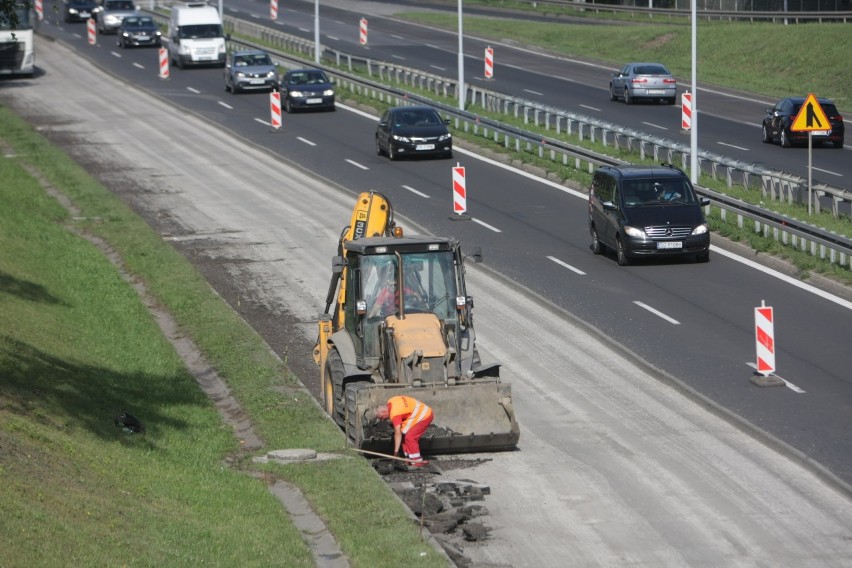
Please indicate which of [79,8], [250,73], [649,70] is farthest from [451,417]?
[79,8]

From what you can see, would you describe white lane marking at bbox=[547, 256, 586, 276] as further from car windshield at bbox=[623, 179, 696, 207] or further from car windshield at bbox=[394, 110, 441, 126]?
car windshield at bbox=[394, 110, 441, 126]

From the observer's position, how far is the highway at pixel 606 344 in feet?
48.4

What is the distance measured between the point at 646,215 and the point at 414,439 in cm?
1372

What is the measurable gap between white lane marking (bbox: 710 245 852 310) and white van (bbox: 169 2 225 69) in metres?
38.9

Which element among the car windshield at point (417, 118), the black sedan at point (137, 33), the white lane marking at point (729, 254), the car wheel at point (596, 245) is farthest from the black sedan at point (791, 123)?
the black sedan at point (137, 33)

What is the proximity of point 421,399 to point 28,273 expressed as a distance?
13050 millimetres

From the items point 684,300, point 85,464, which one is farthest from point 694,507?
point 684,300

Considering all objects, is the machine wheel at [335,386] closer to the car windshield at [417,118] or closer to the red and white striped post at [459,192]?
the red and white striped post at [459,192]

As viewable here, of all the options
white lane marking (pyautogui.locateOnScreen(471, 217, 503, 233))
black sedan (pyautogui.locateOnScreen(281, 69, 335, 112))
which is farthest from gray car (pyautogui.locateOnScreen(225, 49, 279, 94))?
white lane marking (pyautogui.locateOnScreen(471, 217, 503, 233))

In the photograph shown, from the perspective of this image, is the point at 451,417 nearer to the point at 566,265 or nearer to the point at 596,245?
the point at 566,265

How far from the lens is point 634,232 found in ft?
92.9

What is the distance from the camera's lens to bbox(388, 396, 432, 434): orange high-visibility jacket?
52.6 feet

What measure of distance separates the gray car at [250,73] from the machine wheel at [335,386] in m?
39.1

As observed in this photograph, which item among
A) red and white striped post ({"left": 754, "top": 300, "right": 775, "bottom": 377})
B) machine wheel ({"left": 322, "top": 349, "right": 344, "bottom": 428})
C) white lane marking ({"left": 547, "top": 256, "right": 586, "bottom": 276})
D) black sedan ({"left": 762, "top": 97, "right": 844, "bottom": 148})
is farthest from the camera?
black sedan ({"left": 762, "top": 97, "right": 844, "bottom": 148})
